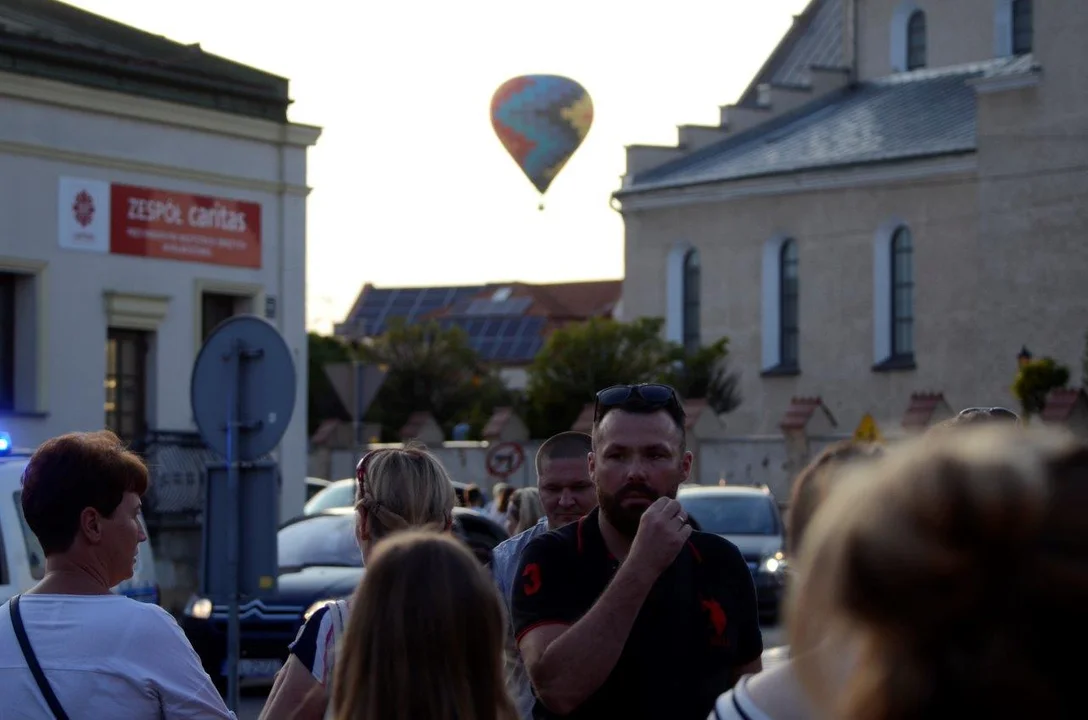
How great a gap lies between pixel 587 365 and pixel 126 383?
91.6 feet

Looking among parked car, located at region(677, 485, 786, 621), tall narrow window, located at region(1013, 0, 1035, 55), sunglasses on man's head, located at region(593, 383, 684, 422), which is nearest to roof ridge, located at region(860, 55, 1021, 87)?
tall narrow window, located at region(1013, 0, 1035, 55)

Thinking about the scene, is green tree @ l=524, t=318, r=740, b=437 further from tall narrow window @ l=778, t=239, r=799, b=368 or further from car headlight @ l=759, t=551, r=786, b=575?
car headlight @ l=759, t=551, r=786, b=575

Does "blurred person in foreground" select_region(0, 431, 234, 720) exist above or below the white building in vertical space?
below

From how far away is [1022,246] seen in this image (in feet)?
178

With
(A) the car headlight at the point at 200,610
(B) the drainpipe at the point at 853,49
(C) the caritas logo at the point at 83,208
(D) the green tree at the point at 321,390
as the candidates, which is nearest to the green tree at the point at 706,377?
(B) the drainpipe at the point at 853,49

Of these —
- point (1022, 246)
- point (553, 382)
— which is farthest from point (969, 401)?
point (553, 382)

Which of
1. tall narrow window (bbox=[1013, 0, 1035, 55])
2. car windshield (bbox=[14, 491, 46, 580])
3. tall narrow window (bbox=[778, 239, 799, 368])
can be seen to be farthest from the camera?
tall narrow window (bbox=[1013, 0, 1035, 55])

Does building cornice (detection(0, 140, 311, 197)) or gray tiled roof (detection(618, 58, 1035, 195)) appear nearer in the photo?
building cornice (detection(0, 140, 311, 197))

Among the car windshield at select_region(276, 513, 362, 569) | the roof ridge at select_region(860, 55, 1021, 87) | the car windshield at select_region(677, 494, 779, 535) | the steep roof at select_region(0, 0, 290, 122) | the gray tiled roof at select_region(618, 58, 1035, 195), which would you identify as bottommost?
the car windshield at select_region(677, 494, 779, 535)

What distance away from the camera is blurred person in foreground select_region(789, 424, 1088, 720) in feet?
6.39

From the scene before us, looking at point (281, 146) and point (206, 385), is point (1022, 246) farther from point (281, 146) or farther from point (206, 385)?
point (206, 385)

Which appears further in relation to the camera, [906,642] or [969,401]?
[969,401]

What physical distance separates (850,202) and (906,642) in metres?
57.1

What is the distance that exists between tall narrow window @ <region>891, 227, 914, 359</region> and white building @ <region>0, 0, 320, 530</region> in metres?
31.9
